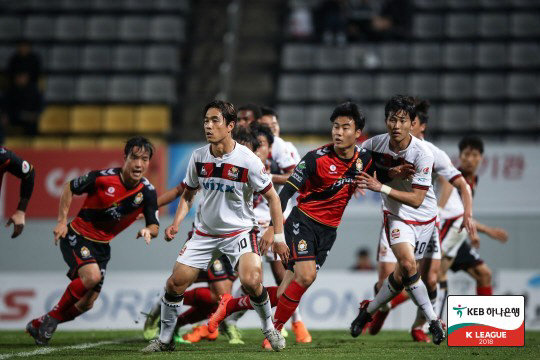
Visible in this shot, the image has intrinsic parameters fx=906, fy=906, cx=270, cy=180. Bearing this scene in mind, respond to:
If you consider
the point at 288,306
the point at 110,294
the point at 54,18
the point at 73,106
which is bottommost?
the point at 110,294

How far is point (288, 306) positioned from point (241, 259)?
69 centimetres

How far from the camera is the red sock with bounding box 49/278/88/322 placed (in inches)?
338

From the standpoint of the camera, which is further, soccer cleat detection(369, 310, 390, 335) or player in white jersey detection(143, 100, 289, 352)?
soccer cleat detection(369, 310, 390, 335)

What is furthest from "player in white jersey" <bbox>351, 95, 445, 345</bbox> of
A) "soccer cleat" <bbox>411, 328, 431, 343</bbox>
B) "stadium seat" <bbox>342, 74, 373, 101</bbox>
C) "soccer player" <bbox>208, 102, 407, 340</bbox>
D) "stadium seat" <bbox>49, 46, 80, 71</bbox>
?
"stadium seat" <bbox>49, 46, 80, 71</bbox>

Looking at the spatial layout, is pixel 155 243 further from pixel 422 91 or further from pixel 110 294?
pixel 422 91

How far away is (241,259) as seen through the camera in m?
7.60

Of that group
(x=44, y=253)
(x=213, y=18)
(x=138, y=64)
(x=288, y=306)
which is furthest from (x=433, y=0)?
(x=288, y=306)

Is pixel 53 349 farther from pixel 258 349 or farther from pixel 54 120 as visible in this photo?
pixel 54 120

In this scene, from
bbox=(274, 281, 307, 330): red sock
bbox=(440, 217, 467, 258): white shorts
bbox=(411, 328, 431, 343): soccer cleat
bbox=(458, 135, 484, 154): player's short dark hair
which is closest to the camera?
bbox=(274, 281, 307, 330): red sock

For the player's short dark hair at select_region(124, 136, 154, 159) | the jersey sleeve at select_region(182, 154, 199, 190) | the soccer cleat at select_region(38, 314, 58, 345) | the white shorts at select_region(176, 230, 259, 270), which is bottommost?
the soccer cleat at select_region(38, 314, 58, 345)

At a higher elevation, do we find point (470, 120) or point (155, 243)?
point (470, 120)

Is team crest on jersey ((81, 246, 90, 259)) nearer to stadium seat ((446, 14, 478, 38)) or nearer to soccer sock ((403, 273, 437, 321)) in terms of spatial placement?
soccer sock ((403, 273, 437, 321))

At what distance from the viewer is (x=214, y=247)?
766 cm

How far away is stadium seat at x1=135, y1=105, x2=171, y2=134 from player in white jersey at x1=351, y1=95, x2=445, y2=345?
9.37 m
